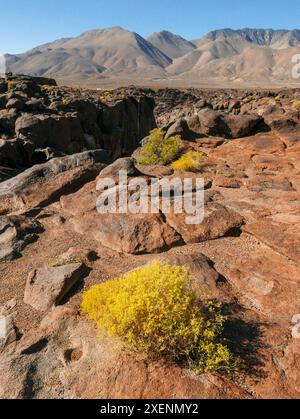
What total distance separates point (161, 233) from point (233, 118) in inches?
488

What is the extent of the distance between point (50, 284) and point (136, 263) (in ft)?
6.30

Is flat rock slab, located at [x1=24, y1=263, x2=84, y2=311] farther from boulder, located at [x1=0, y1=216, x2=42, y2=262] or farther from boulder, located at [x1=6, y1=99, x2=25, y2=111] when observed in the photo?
boulder, located at [x1=6, y1=99, x2=25, y2=111]

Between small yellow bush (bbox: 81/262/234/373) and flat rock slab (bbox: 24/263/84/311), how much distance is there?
1.40 metres

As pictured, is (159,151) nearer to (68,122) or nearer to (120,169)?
(120,169)

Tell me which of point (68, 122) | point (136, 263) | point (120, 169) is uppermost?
point (120, 169)

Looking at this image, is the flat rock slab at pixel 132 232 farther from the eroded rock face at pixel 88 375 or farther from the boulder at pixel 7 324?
the eroded rock face at pixel 88 375

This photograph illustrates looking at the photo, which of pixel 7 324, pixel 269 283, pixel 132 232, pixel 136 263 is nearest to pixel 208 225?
pixel 132 232

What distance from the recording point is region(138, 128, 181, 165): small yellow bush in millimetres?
16406

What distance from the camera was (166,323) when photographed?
5859 millimetres

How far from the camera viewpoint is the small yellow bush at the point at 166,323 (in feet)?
18.7

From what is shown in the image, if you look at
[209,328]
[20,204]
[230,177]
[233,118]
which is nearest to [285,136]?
[233,118]

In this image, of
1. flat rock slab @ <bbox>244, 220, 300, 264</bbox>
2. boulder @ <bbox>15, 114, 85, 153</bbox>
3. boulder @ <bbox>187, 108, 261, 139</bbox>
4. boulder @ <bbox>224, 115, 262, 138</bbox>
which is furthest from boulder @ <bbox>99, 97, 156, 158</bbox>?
flat rock slab @ <bbox>244, 220, 300, 264</bbox>

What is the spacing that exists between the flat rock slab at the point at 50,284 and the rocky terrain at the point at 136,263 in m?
0.03

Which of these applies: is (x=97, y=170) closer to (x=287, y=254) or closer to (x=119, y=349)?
(x=287, y=254)
